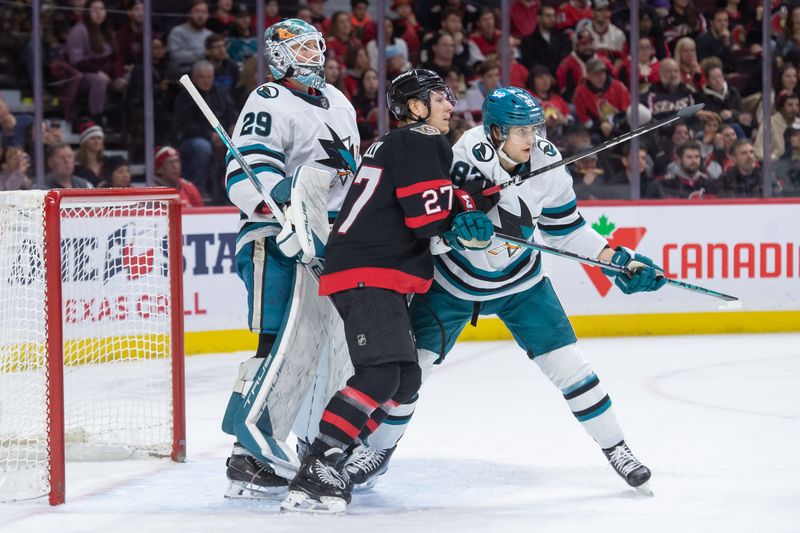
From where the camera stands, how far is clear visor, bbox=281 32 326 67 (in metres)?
3.09

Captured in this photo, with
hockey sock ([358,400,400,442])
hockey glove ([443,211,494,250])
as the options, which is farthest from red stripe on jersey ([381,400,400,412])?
hockey glove ([443,211,494,250])

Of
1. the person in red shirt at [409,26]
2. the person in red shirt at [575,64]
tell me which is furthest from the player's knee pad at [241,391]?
the person in red shirt at [575,64]

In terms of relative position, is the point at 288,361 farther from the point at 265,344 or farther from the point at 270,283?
the point at 270,283

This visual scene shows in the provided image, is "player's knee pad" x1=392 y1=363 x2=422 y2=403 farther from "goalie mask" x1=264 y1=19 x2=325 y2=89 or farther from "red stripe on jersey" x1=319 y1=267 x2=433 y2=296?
"goalie mask" x1=264 y1=19 x2=325 y2=89

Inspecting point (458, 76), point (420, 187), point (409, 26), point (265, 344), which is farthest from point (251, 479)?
point (458, 76)

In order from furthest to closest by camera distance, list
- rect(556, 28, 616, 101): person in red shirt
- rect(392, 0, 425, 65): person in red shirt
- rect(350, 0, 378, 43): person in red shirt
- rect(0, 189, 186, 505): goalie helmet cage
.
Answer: rect(556, 28, 616, 101): person in red shirt → rect(392, 0, 425, 65): person in red shirt → rect(350, 0, 378, 43): person in red shirt → rect(0, 189, 186, 505): goalie helmet cage

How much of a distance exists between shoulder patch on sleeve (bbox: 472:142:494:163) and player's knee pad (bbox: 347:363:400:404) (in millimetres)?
535

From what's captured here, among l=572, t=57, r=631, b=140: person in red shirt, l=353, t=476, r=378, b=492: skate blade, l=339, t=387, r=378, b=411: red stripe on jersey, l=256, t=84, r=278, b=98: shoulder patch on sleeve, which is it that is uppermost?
l=572, t=57, r=631, b=140: person in red shirt

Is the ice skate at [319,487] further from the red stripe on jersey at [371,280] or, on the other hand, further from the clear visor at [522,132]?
the clear visor at [522,132]

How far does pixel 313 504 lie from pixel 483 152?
2.96ft

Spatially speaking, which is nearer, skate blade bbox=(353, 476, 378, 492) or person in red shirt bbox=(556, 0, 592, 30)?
skate blade bbox=(353, 476, 378, 492)

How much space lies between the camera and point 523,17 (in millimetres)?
7109

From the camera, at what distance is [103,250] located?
445 centimetres

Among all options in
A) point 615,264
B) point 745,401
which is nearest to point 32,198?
point 615,264
